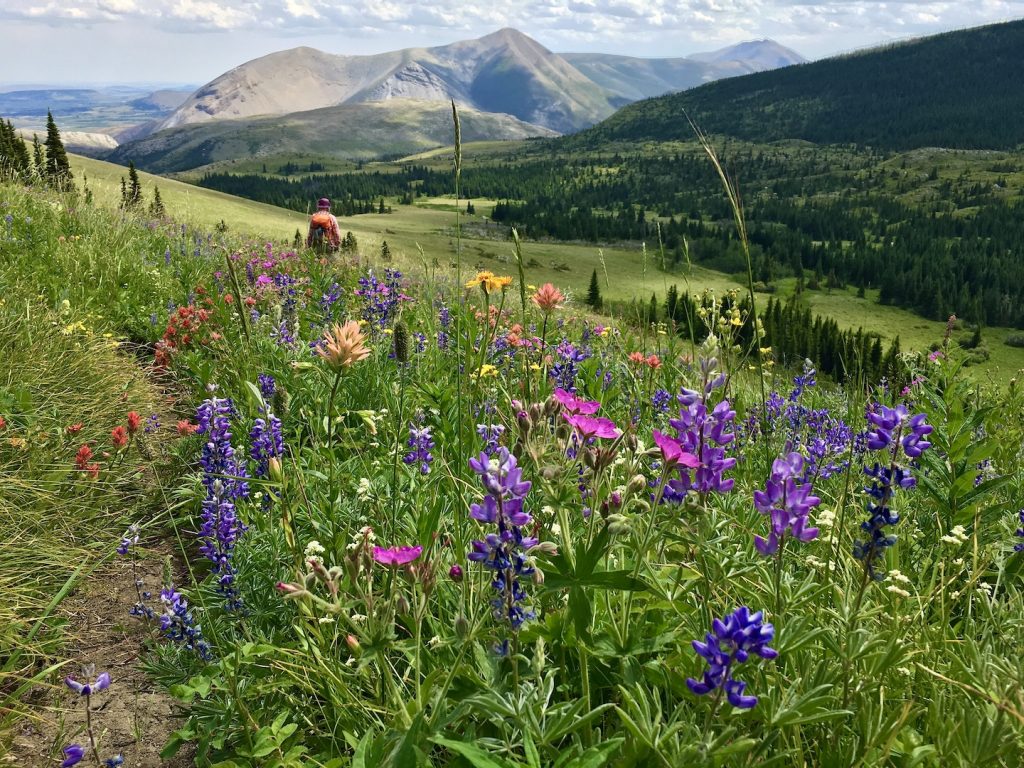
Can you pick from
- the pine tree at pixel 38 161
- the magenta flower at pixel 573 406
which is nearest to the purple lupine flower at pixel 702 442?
the magenta flower at pixel 573 406

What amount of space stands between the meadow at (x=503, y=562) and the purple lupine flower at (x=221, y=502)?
0.02 meters

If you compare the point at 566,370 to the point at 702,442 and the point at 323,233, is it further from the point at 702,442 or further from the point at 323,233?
the point at 323,233

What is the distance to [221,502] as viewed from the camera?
336cm

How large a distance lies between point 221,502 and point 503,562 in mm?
2050

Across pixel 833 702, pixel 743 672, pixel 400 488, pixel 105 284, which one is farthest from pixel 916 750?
pixel 105 284

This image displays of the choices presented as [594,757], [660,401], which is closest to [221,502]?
[594,757]

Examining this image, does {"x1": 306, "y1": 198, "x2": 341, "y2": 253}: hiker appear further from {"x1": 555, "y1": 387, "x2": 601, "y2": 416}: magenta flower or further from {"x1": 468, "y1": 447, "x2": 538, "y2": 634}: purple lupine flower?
{"x1": 468, "y1": 447, "x2": 538, "y2": 634}: purple lupine flower

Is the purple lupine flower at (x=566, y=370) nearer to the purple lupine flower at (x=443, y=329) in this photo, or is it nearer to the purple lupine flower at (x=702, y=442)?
the purple lupine flower at (x=443, y=329)

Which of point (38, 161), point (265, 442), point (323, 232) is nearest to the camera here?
point (265, 442)

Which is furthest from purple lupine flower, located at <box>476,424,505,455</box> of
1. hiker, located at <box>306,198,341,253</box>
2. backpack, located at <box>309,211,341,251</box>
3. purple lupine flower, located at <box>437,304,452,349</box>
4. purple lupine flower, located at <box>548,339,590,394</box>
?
backpack, located at <box>309,211,341,251</box>

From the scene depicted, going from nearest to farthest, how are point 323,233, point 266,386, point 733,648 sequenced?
point 733,648, point 266,386, point 323,233

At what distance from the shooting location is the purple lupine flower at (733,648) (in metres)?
1.53

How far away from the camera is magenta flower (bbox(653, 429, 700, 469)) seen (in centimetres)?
202

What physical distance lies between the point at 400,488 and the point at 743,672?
2218 millimetres
